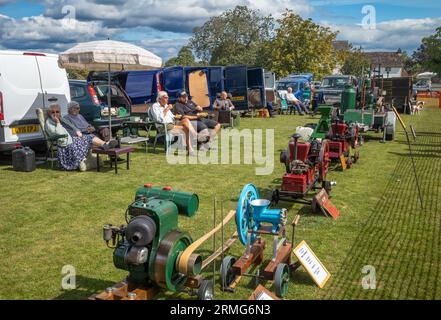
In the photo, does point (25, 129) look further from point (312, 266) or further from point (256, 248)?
point (312, 266)

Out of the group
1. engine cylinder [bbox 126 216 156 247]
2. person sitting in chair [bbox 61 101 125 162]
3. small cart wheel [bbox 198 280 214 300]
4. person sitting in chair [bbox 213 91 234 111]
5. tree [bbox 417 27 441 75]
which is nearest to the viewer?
engine cylinder [bbox 126 216 156 247]

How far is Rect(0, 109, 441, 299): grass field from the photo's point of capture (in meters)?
4.05

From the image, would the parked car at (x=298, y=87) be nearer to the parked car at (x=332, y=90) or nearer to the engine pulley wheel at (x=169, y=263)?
the parked car at (x=332, y=90)

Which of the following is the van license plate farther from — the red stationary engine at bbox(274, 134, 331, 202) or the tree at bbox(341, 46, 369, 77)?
the tree at bbox(341, 46, 369, 77)

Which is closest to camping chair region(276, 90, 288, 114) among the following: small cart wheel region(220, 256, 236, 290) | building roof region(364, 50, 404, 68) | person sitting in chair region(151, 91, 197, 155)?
person sitting in chair region(151, 91, 197, 155)

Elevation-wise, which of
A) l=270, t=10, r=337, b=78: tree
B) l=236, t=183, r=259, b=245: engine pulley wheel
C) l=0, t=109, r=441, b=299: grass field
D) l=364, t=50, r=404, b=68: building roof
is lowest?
l=0, t=109, r=441, b=299: grass field

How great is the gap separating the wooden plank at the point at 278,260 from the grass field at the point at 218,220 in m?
0.24

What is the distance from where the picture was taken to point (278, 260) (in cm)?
399

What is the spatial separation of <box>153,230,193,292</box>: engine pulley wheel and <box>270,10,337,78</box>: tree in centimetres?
3514

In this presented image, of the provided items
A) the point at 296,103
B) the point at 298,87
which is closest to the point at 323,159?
the point at 296,103

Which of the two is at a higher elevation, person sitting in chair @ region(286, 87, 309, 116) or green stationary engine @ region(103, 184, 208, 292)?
person sitting in chair @ region(286, 87, 309, 116)

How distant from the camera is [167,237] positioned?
3.46 metres

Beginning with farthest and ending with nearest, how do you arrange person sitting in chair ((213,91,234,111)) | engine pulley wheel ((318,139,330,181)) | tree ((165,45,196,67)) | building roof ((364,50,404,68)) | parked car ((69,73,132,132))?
building roof ((364,50,404,68))
tree ((165,45,196,67))
person sitting in chair ((213,91,234,111))
parked car ((69,73,132,132))
engine pulley wheel ((318,139,330,181))

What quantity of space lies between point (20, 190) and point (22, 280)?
11.4 feet
